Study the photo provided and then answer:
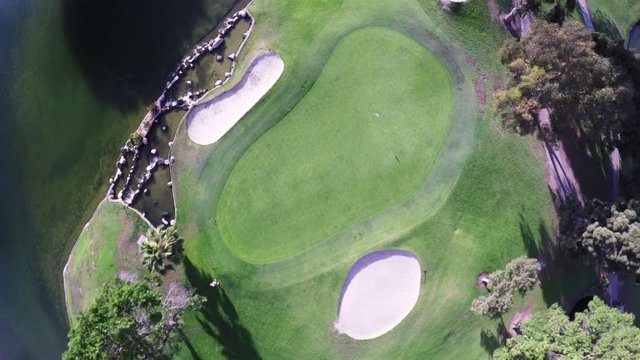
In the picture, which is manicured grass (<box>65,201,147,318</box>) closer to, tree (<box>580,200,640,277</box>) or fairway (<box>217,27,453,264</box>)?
fairway (<box>217,27,453,264</box>)

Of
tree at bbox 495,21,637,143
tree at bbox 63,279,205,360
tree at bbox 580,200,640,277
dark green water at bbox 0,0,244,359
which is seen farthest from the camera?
dark green water at bbox 0,0,244,359

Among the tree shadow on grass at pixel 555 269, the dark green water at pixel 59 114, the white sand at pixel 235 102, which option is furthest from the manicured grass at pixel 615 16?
the dark green water at pixel 59 114

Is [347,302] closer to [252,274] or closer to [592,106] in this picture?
[252,274]

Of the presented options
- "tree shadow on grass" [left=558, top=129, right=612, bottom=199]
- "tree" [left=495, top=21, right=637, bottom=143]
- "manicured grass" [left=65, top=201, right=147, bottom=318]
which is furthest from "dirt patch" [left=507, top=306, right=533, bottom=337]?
"manicured grass" [left=65, top=201, right=147, bottom=318]

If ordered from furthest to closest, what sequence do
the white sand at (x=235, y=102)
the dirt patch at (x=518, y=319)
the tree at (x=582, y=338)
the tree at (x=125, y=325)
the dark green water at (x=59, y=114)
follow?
the dark green water at (x=59, y=114) < the white sand at (x=235, y=102) < the dirt patch at (x=518, y=319) < the tree at (x=125, y=325) < the tree at (x=582, y=338)

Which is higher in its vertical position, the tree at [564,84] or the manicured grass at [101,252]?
the manicured grass at [101,252]

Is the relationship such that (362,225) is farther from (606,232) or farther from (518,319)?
(606,232)

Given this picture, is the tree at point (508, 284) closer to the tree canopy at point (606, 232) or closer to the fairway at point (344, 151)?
the tree canopy at point (606, 232)
